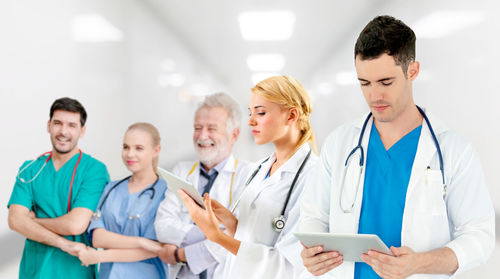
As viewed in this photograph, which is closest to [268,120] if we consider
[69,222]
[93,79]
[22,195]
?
[69,222]

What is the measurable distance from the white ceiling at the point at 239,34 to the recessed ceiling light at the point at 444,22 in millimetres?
836

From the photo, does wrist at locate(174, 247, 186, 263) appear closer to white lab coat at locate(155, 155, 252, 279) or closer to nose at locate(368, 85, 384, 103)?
white lab coat at locate(155, 155, 252, 279)

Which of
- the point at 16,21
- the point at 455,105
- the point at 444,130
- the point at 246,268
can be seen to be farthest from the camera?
the point at 16,21

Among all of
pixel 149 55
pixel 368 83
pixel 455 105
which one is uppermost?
pixel 149 55

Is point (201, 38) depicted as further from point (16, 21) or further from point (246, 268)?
point (246, 268)

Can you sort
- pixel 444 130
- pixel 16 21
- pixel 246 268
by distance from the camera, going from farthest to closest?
pixel 16 21
pixel 246 268
pixel 444 130

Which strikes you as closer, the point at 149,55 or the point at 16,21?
the point at 16,21

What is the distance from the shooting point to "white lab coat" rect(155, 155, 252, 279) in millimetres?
2135

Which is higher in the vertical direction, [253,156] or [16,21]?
[16,21]

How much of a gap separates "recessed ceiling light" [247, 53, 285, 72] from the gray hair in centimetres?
153

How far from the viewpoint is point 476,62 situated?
2.03m

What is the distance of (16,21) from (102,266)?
1.48 metres

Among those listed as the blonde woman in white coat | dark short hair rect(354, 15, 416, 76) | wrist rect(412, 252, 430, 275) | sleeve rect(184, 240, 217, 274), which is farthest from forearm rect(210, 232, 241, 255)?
dark short hair rect(354, 15, 416, 76)

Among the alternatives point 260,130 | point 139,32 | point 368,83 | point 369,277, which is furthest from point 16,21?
point 369,277
